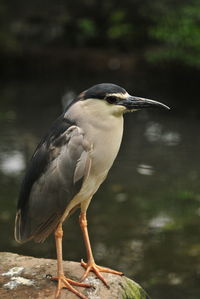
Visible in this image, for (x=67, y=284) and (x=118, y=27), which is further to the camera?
(x=118, y=27)

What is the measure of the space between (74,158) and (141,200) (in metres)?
3.71

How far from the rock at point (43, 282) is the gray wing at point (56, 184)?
249 millimetres

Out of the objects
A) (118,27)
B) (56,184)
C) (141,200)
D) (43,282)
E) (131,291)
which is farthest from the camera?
(118,27)

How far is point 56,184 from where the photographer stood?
140 inches

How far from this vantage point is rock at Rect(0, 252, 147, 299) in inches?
142

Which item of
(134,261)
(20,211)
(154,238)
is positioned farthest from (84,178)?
(154,238)

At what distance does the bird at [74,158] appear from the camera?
3.42 m

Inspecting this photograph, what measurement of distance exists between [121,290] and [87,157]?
0.94m

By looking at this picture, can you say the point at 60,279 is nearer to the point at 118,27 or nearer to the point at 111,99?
the point at 111,99

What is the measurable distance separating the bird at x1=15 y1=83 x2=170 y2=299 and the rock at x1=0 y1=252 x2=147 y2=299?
2.2 inches

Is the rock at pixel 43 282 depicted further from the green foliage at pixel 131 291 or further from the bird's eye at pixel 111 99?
the bird's eye at pixel 111 99

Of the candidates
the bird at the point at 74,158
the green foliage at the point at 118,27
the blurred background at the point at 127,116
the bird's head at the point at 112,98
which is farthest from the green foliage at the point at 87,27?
the bird's head at the point at 112,98

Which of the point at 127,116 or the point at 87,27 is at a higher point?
the point at 87,27

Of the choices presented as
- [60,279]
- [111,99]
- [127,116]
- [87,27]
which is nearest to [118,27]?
[87,27]
